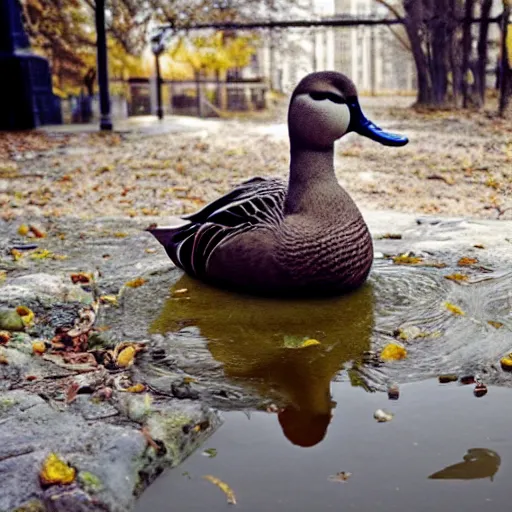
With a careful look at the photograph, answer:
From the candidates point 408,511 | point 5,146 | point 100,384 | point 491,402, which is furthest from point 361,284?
point 5,146

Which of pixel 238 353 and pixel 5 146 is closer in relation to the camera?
pixel 238 353

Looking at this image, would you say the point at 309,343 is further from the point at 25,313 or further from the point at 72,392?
the point at 25,313

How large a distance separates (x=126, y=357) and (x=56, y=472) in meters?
0.93

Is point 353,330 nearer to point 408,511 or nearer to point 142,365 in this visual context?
point 142,365

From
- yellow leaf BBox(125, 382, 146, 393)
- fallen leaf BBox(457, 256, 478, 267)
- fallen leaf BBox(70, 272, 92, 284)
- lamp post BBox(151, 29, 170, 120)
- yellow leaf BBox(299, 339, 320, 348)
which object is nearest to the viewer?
yellow leaf BBox(125, 382, 146, 393)

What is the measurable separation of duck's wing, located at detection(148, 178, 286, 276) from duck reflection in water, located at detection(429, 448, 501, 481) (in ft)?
5.35

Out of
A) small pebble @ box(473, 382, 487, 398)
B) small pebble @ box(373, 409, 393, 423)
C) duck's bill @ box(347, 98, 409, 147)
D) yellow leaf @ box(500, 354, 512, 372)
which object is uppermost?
duck's bill @ box(347, 98, 409, 147)

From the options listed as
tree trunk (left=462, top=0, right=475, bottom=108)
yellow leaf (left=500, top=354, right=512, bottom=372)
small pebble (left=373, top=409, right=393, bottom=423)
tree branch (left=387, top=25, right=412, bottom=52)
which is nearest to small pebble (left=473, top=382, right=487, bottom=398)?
yellow leaf (left=500, top=354, right=512, bottom=372)

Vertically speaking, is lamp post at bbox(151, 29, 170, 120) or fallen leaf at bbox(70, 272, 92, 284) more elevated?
lamp post at bbox(151, 29, 170, 120)

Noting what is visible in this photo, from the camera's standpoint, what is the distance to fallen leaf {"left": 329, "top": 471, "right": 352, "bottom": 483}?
2.12m

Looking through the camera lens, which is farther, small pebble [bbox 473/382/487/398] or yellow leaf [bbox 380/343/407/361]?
yellow leaf [bbox 380/343/407/361]

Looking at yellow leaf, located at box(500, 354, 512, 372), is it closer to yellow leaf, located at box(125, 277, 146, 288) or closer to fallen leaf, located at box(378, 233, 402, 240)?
yellow leaf, located at box(125, 277, 146, 288)

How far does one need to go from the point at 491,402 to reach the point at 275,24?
1600 cm

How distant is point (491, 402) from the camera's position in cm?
258
